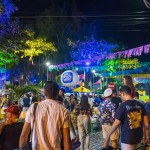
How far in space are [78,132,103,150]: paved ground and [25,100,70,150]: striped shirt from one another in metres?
6.90

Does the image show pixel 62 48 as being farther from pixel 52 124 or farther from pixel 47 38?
pixel 52 124

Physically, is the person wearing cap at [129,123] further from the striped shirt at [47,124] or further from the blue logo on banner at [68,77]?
the blue logo on banner at [68,77]

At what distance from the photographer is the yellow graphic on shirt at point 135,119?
5984 millimetres

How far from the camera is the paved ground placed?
11.5 metres

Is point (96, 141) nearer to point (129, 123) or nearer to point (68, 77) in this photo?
point (129, 123)

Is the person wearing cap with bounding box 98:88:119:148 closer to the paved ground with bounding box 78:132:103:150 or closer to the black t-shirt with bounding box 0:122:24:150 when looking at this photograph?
the paved ground with bounding box 78:132:103:150

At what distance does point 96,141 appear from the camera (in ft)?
42.3

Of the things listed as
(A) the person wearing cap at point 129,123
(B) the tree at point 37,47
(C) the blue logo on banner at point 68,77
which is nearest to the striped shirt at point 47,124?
(A) the person wearing cap at point 129,123

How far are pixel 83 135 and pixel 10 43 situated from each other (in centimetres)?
1354

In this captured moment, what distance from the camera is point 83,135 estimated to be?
32.9 feet

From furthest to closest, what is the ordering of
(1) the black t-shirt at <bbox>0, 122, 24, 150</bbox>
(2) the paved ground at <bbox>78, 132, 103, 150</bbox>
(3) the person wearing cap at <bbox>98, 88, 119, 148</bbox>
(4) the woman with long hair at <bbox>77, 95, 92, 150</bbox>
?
1. (2) the paved ground at <bbox>78, 132, 103, 150</bbox>
2. (4) the woman with long hair at <bbox>77, 95, 92, 150</bbox>
3. (3) the person wearing cap at <bbox>98, 88, 119, 148</bbox>
4. (1) the black t-shirt at <bbox>0, 122, 24, 150</bbox>

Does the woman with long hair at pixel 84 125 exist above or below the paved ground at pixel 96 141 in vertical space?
above

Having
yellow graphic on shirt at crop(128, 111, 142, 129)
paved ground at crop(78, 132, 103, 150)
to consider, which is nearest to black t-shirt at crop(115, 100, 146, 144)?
yellow graphic on shirt at crop(128, 111, 142, 129)

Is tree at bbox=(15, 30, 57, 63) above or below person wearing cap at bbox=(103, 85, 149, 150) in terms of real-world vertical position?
above
